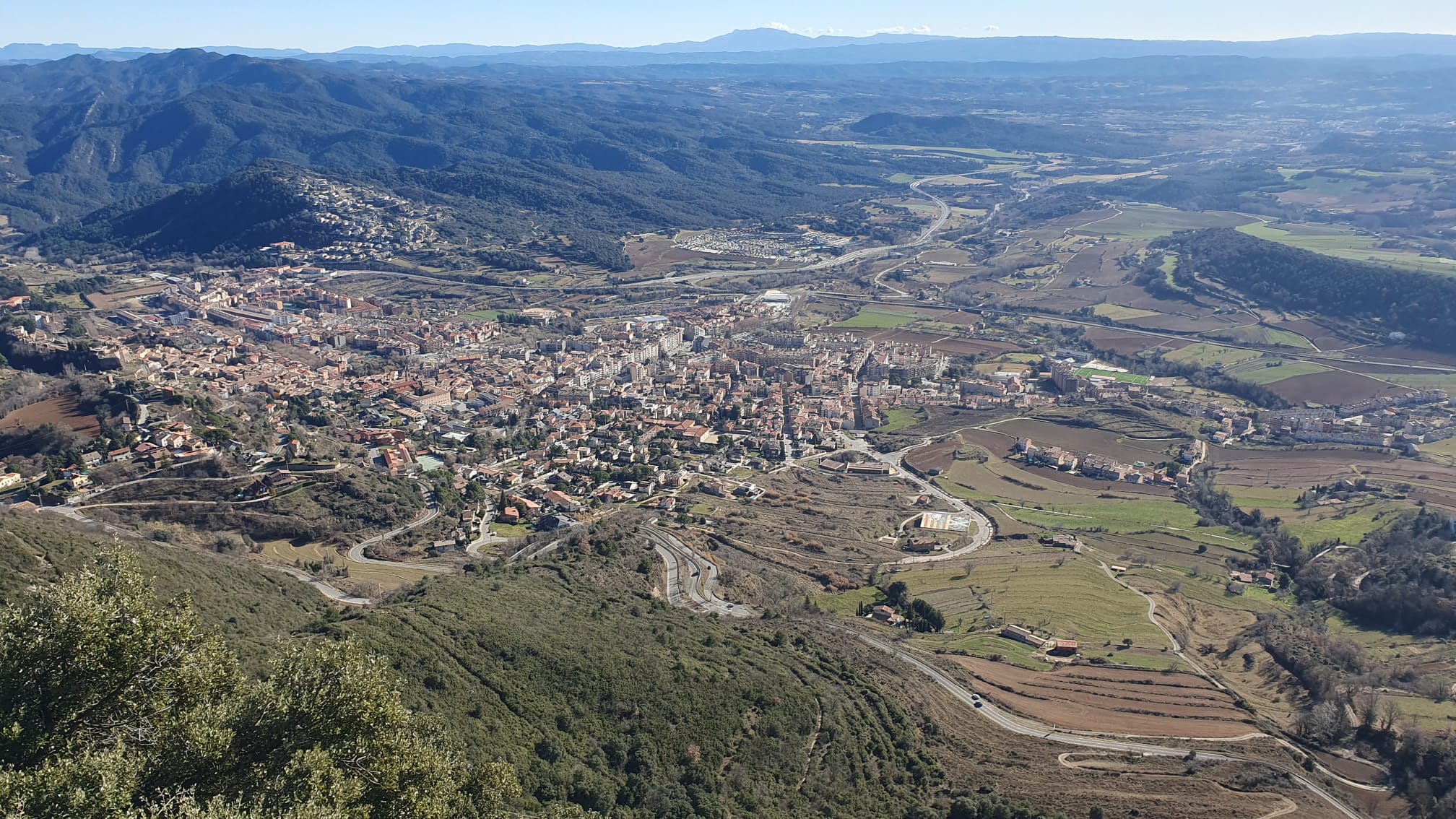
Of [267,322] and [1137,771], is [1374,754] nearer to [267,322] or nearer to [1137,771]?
[1137,771]

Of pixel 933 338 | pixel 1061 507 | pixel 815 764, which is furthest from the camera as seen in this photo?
pixel 933 338

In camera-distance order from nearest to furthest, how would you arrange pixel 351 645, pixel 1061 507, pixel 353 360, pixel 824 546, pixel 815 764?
pixel 351 645
pixel 815 764
pixel 824 546
pixel 1061 507
pixel 353 360

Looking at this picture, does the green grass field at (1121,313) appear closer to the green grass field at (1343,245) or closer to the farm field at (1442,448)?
the green grass field at (1343,245)

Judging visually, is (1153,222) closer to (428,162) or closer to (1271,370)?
(1271,370)

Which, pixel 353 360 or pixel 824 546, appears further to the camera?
pixel 353 360

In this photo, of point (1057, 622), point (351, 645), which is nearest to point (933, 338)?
point (1057, 622)

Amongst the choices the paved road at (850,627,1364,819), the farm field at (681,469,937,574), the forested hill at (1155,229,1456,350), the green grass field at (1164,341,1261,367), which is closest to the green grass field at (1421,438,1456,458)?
the green grass field at (1164,341,1261,367)

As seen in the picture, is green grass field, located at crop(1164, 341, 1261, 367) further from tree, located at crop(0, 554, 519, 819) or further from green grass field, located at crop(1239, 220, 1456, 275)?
tree, located at crop(0, 554, 519, 819)
